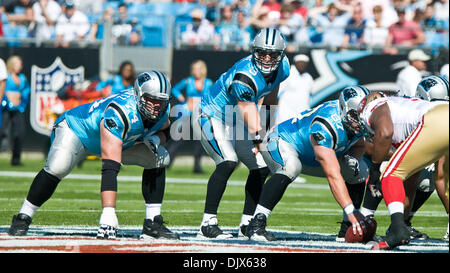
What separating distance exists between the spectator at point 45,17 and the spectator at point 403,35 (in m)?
7.01

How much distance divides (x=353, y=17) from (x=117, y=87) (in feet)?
17.4

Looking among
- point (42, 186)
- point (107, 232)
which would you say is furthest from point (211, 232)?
point (42, 186)

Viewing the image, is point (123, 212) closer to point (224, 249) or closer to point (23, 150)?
point (224, 249)

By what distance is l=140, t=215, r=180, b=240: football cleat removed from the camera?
286 inches

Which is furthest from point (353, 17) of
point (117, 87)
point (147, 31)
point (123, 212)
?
point (123, 212)

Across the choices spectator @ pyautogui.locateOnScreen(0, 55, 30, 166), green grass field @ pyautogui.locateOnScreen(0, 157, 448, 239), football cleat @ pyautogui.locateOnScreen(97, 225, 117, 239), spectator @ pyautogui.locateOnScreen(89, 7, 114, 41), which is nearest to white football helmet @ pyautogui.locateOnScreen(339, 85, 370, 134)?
green grass field @ pyautogui.locateOnScreen(0, 157, 448, 239)

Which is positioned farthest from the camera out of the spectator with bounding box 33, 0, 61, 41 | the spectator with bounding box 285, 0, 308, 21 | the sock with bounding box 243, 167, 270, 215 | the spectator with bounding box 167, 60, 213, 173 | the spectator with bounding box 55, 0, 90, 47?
the spectator with bounding box 285, 0, 308, 21

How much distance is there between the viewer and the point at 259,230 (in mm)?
7375

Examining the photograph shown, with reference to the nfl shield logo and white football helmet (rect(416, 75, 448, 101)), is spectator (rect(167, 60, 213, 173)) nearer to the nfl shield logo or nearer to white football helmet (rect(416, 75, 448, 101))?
the nfl shield logo

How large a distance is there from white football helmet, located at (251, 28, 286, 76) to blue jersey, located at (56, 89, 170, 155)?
104 centimetres

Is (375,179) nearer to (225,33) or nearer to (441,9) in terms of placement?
(225,33)

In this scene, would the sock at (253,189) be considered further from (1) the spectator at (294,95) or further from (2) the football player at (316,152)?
(1) the spectator at (294,95)

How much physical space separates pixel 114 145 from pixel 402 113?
7.80 feet

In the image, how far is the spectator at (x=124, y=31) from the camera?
16.9m
